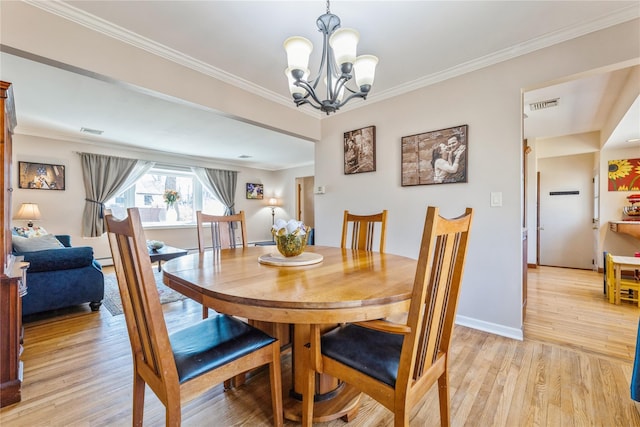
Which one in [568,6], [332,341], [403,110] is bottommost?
[332,341]

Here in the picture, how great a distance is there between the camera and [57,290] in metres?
2.69

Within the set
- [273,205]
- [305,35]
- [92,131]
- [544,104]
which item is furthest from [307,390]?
[273,205]

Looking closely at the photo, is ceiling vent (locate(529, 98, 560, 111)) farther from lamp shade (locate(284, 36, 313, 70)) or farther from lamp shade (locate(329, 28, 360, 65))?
lamp shade (locate(284, 36, 313, 70))

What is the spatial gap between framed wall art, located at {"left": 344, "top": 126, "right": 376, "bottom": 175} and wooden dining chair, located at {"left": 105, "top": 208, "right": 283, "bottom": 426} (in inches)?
89.4

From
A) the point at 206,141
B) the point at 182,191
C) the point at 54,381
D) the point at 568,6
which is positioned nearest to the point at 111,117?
the point at 206,141

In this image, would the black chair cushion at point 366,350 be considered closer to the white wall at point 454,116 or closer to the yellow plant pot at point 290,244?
the yellow plant pot at point 290,244

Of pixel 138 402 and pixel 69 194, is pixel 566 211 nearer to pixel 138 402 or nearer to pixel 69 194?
pixel 138 402

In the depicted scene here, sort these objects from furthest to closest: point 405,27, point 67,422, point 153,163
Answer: point 153,163 < point 405,27 < point 67,422

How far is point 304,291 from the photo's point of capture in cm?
105

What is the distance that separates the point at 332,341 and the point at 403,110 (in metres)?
2.46

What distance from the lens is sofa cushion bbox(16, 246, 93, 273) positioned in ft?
8.36

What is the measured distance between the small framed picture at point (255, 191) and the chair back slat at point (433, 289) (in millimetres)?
Answer: 6866

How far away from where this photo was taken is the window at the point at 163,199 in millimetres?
5625

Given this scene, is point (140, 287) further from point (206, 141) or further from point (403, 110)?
point (206, 141)
